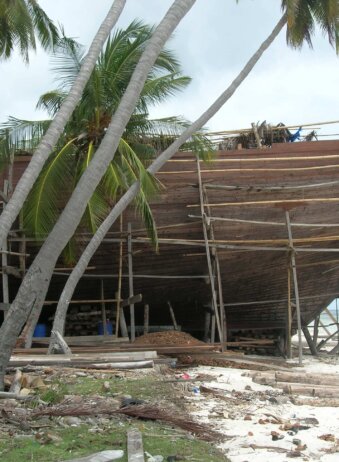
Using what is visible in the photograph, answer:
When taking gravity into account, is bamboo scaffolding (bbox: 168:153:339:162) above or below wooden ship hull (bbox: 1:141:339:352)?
above

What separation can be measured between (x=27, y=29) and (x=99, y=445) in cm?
1015

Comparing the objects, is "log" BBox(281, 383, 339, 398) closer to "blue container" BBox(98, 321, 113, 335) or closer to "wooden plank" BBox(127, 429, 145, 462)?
"wooden plank" BBox(127, 429, 145, 462)

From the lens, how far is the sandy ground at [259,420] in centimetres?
572

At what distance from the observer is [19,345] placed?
37.1ft

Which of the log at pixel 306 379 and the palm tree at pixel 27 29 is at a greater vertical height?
the palm tree at pixel 27 29

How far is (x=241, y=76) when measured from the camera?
38.2 ft

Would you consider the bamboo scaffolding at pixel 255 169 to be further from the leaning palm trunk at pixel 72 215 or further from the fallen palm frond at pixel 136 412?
the fallen palm frond at pixel 136 412

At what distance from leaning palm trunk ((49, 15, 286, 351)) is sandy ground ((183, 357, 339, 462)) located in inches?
119

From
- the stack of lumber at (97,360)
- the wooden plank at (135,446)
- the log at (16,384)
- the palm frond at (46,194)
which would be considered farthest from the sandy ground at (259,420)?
the palm frond at (46,194)

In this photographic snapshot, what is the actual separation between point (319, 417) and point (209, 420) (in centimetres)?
138

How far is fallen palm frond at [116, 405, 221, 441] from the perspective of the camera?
6082 millimetres

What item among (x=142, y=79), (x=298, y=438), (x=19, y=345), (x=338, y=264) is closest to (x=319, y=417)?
(x=298, y=438)

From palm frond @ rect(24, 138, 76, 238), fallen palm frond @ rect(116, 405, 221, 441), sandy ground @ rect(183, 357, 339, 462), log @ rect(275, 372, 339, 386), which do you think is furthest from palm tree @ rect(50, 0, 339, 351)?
fallen palm frond @ rect(116, 405, 221, 441)

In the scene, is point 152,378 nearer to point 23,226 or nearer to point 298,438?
point 298,438
